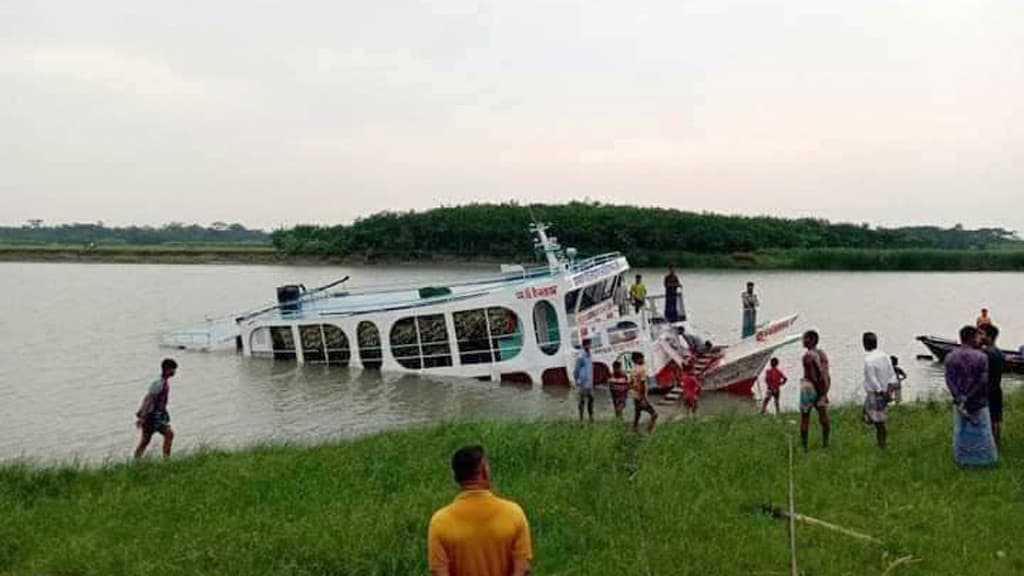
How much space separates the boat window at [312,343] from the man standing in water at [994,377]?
2127 cm

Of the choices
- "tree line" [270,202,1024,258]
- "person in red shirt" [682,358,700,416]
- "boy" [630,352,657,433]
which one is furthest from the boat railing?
"tree line" [270,202,1024,258]

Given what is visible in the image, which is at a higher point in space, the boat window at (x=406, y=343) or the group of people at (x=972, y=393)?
the group of people at (x=972, y=393)

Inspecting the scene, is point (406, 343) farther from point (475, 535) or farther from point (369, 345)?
point (475, 535)

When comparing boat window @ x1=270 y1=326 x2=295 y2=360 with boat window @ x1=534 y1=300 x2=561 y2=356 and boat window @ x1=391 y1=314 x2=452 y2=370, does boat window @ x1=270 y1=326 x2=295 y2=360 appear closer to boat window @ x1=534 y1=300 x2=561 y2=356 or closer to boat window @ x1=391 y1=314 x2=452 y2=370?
boat window @ x1=391 y1=314 x2=452 y2=370

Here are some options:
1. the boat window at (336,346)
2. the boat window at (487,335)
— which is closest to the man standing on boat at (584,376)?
the boat window at (487,335)

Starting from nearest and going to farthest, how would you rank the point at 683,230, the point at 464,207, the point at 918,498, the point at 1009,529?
the point at 1009,529 → the point at 918,498 → the point at 683,230 → the point at 464,207

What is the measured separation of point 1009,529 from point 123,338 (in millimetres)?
36473

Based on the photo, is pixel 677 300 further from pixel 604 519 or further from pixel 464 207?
pixel 464 207

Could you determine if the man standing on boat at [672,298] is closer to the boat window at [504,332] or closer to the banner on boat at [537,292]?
the banner on boat at [537,292]

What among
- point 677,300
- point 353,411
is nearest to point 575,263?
point 677,300

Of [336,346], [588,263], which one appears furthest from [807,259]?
[336,346]

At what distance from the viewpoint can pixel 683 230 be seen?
3583 inches

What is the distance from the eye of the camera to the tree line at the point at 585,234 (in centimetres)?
9025

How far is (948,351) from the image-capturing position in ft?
Answer: 92.8
